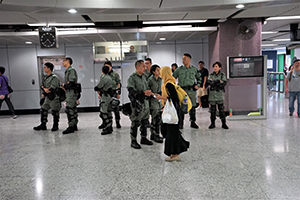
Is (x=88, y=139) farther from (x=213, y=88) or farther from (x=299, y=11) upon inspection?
(x=299, y=11)

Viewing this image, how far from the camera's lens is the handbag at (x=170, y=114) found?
3629 millimetres

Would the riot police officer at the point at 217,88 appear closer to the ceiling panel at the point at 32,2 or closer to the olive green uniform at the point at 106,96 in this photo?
the olive green uniform at the point at 106,96

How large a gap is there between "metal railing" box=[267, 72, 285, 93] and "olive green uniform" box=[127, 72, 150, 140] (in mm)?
11708

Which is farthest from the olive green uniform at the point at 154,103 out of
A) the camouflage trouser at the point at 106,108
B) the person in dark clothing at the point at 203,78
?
the person in dark clothing at the point at 203,78

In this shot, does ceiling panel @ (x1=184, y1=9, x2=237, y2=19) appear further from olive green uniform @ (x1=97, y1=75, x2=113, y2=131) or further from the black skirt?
the black skirt

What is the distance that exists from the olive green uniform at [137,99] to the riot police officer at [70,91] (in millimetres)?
2000

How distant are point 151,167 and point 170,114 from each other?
807 millimetres

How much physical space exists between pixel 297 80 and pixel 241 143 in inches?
148

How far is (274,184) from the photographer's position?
9.71 ft

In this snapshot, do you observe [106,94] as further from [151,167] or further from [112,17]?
[151,167]

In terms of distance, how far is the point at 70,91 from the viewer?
19.6 feet

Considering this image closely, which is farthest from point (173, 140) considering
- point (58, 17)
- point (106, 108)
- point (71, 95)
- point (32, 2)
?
point (58, 17)

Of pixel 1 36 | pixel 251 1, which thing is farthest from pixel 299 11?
pixel 1 36

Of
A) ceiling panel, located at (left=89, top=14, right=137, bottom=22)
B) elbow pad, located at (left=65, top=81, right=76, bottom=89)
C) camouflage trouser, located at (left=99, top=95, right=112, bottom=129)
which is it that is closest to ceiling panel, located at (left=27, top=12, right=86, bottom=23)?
ceiling panel, located at (left=89, top=14, right=137, bottom=22)
